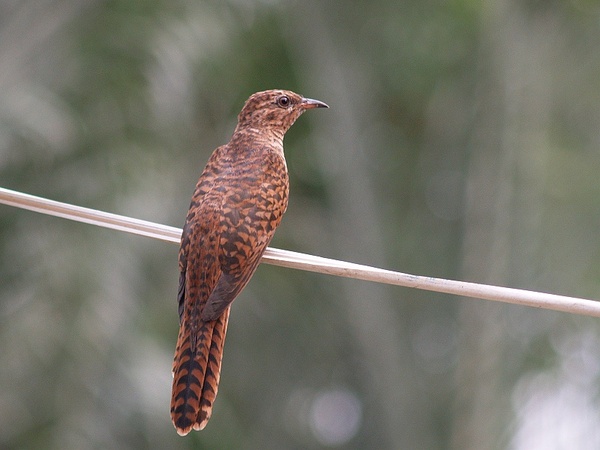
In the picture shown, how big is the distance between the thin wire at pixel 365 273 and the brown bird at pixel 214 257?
67cm

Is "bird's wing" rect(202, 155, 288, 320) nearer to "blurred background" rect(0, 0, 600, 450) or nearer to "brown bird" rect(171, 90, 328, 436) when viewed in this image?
"brown bird" rect(171, 90, 328, 436)

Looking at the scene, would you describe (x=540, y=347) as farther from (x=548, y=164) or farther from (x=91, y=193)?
Result: (x=91, y=193)

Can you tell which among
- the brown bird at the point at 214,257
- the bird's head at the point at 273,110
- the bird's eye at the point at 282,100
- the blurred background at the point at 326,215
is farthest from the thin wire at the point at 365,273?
the blurred background at the point at 326,215

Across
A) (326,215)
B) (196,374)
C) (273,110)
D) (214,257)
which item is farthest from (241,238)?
(326,215)

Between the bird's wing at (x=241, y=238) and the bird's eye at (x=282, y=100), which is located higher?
the bird's eye at (x=282, y=100)

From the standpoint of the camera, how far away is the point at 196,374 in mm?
4863

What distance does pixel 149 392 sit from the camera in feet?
27.5

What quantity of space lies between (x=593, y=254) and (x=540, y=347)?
3.24ft

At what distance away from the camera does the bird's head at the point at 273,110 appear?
6117mm

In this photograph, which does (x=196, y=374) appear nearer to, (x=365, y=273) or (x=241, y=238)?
(x=241, y=238)

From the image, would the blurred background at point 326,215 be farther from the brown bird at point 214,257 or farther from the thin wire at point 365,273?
the thin wire at point 365,273

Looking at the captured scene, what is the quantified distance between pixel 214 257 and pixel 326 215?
7.76 meters

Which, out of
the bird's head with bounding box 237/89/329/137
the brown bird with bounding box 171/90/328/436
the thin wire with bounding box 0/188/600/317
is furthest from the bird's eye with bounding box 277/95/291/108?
Result: the thin wire with bounding box 0/188/600/317

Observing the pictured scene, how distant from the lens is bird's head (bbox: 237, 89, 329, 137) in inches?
241
